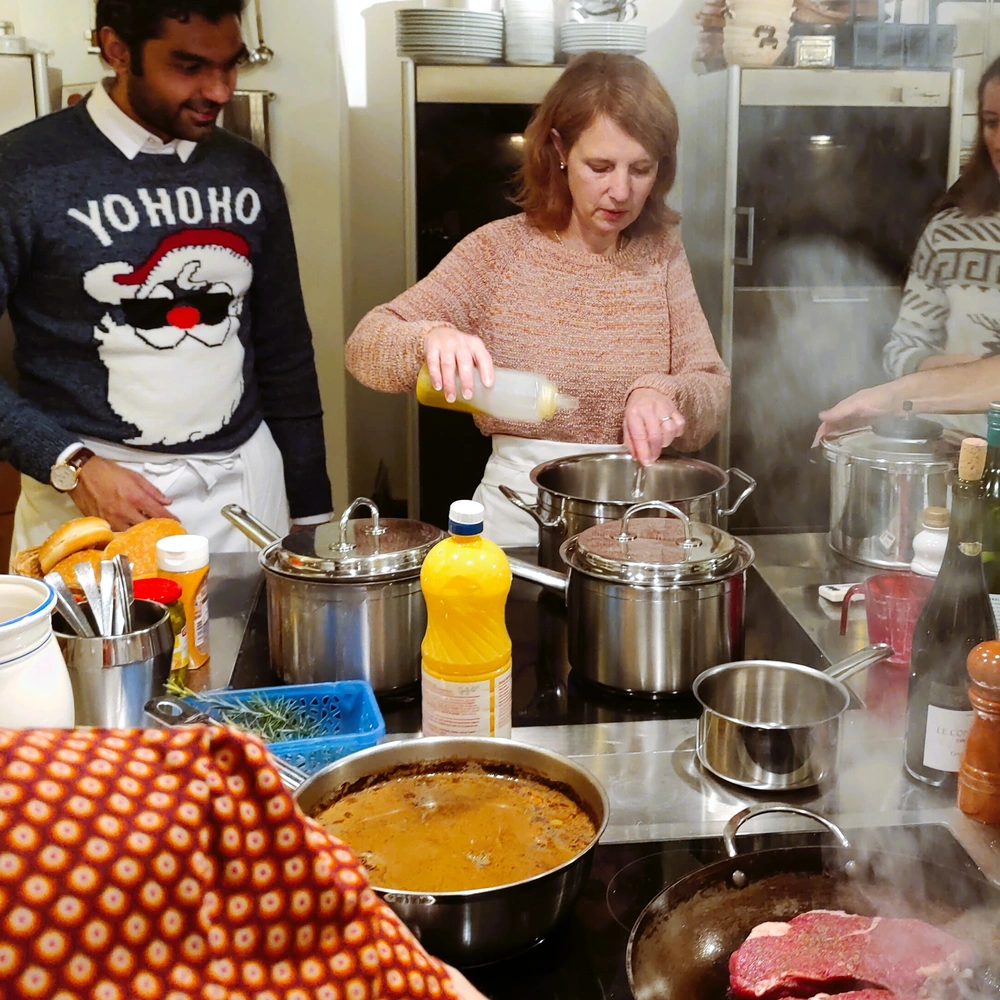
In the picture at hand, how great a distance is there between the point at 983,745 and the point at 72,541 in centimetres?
103

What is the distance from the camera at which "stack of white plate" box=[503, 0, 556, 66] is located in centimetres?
259

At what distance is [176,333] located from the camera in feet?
6.21

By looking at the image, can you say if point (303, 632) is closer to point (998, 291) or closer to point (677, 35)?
point (998, 291)

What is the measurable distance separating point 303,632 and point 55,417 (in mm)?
975

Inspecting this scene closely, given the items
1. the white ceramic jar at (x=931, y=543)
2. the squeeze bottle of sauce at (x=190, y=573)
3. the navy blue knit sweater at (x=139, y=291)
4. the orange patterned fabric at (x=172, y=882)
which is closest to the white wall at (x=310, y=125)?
the navy blue knit sweater at (x=139, y=291)

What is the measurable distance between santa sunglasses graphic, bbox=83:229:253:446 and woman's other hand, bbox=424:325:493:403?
65cm

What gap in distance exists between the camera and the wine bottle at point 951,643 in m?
0.94

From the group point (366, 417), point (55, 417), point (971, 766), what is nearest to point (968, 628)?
point (971, 766)

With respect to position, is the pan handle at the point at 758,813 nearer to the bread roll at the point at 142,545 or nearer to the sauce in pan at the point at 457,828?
the sauce in pan at the point at 457,828

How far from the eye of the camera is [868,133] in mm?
2602

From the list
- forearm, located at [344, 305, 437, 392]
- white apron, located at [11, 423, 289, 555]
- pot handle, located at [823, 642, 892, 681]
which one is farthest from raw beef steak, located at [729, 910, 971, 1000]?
white apron, located at [11, 423, 289, 555]

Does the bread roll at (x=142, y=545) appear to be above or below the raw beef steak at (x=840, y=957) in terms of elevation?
above

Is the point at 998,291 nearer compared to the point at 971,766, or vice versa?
the point at 971,766

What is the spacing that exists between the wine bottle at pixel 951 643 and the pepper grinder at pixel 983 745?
0.03 metres
